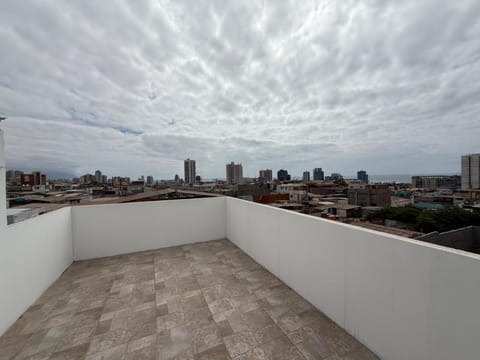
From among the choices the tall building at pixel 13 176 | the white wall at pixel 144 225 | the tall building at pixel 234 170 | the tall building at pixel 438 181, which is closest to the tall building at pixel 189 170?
the tall building at pixel 234 170

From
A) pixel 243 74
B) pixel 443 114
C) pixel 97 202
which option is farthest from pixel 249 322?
pixel 443 114

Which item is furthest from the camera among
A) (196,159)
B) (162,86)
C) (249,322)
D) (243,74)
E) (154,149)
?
(196,159)

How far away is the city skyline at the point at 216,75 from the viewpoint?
3.00 metres

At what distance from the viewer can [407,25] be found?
10.8 feet

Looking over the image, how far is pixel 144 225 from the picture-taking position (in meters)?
4.23

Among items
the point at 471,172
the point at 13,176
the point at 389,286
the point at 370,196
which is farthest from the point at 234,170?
the point at 389,286

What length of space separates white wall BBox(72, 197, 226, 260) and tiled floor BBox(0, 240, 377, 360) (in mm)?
781

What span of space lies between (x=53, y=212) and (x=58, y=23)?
9.58ft

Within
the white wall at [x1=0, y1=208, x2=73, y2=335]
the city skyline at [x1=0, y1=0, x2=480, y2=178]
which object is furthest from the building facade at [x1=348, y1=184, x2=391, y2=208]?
the white wall at [x1=0, y1=208, x2=73, y2=335]

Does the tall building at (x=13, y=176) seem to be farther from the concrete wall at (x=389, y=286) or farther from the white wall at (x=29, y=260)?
the concrete wall at (x=389, y=286)

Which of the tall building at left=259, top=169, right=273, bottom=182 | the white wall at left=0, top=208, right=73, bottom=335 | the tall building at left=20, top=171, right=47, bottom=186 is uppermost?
the tall building at left=259, top=169, right=273, bottom=182

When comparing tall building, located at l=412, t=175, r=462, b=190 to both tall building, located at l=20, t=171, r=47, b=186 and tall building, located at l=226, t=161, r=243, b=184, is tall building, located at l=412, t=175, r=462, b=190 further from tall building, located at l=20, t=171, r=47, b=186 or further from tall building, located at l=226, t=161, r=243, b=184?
Answer: tall building, located at l=20, t=171, r=47, b=186

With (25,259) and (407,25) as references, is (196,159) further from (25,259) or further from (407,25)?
(407,25)

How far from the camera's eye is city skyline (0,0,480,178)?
118 inches
